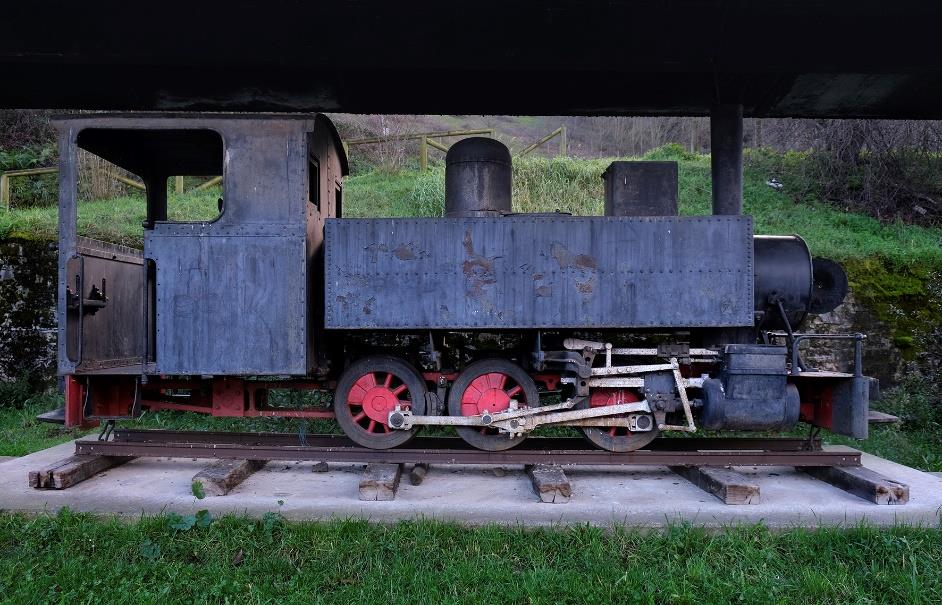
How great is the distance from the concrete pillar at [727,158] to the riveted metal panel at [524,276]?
1126mm

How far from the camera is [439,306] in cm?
516

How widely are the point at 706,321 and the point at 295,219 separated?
11.2 feet

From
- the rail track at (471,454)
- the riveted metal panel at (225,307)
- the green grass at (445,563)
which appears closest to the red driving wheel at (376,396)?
the rail track at (471,454)

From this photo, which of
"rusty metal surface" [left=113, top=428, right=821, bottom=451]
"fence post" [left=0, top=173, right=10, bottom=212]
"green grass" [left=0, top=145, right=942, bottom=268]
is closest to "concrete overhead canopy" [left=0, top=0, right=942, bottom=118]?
"rusty metal surface" [left=113, top=428, right=821, bottom=451]

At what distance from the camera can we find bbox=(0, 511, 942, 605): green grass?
139 inches

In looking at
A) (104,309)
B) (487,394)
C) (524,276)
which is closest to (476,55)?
(524,276)

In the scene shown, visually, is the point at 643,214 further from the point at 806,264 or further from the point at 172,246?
the point at 172,246

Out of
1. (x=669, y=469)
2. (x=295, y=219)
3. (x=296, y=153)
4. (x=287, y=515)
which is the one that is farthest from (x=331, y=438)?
(x=669, y=469)

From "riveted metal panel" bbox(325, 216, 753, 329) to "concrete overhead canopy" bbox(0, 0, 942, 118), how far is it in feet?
5.16

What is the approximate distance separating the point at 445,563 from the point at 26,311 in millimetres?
7688

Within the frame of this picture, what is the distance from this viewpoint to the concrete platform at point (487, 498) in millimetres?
4414

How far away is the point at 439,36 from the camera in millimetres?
5410

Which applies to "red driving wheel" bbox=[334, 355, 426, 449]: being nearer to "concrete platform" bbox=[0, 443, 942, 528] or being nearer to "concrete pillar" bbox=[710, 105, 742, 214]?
"concrete platform" bbox=[0, 443, 942, 528]

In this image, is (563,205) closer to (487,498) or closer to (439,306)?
(439,306)
